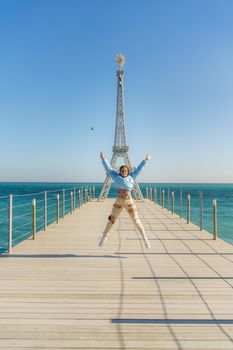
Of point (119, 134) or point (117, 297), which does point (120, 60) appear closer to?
point (119, 134)

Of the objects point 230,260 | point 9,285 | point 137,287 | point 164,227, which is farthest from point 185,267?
point 164,227

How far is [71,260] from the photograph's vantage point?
5.86 metres

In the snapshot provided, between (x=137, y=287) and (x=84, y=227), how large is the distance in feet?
19.9

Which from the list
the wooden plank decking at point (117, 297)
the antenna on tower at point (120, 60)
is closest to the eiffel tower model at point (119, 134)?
the antenna on tower at point (120, 60)

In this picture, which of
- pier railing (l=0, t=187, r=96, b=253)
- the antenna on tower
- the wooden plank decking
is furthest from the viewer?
the antenna on tower

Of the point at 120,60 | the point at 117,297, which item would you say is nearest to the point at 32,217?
the point at 117,297

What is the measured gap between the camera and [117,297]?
153 inches

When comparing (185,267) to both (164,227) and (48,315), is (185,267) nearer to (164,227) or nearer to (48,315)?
(48,315)

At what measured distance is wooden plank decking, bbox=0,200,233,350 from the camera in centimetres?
288

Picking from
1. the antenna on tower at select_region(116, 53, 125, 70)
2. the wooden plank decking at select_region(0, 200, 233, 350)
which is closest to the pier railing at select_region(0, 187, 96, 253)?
the wooden plank decking at select_region(0, 200, 233, 350)

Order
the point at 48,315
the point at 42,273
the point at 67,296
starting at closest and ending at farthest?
the point at 48,315
the point at 67,296
the point at 42,273

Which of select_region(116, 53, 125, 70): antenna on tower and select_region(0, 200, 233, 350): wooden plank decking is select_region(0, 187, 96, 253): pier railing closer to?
select_region(0, 200, 233, 350): wooden plank decking

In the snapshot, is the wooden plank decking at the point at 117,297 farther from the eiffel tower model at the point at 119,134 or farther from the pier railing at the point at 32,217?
the eiffel tower model at the point at 119,134

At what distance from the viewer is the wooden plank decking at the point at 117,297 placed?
2.88 meters
